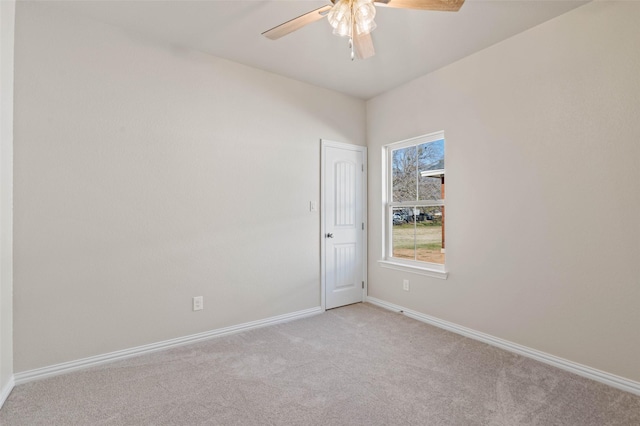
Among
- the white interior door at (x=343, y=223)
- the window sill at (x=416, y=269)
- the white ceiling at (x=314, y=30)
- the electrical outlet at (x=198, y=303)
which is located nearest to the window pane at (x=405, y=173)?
the white interior door at (x=343, y=223)

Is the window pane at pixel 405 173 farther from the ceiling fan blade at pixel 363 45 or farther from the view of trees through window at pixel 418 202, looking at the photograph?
the ceiling fan blade at pixel 363 45

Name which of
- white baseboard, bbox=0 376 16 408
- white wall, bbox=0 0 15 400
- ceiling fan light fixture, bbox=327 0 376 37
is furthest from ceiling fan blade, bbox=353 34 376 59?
white baseboard, bbox=0 376 16 408

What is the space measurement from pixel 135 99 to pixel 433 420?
10.3 feet

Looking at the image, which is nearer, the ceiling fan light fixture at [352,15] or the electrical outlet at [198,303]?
the ceiling fan light fixture at [352,15]

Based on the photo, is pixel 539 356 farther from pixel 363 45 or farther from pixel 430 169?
pixel 363 45

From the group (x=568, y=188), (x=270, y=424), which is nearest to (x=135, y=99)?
(x=270, y=424)

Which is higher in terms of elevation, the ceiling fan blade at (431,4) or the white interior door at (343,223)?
the ceiling fan blade at (431,4)

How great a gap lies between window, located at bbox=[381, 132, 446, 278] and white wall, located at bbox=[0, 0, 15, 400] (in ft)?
11.0

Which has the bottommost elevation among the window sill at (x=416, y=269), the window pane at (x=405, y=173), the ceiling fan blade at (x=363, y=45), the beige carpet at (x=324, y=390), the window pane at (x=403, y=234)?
the beige carpet at (x=324, y=390)

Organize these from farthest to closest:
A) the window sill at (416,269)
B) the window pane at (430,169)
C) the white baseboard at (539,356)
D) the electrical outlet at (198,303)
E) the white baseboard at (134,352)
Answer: the window pane at (430,169) → the window sill at (416,269) → the electrical outlet at (198,303) → the white baseboard at (134,352) → the white baseboard at (539,356)

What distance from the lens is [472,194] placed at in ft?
9.63

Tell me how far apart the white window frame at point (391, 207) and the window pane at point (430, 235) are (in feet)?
0.21

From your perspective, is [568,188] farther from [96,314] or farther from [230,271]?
[96,314]

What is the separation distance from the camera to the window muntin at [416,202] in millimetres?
3361
